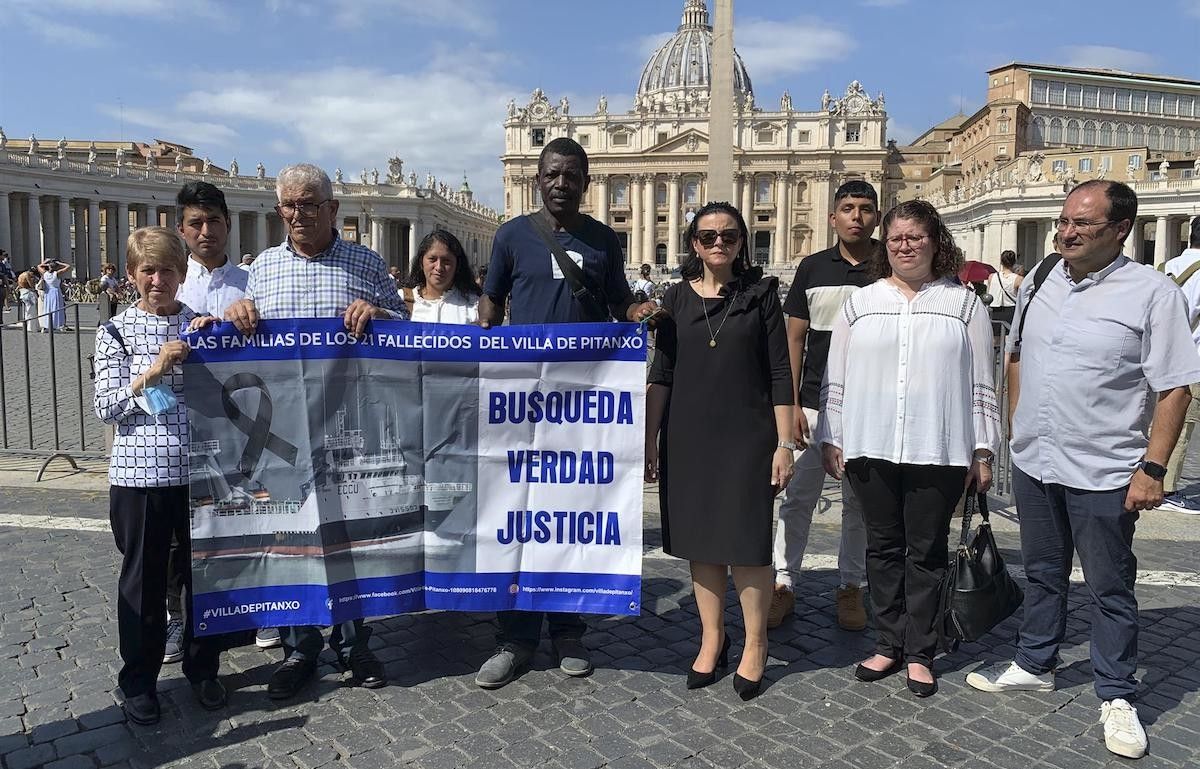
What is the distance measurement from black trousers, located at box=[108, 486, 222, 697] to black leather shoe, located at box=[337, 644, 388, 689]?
2.39 feet

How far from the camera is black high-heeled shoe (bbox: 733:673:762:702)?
3.48 m

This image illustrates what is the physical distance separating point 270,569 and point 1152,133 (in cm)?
9272

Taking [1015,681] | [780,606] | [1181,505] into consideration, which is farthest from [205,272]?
[1181,505]

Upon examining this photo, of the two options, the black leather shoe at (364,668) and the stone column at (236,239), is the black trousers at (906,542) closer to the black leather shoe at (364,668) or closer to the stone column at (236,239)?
the black leather shoe at (364,668)

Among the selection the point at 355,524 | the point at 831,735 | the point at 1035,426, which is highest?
the point at 1035,426

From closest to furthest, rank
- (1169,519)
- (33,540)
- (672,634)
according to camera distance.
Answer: (672,634), (33,540), (1169,519)

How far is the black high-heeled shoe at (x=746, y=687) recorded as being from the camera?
11.4 ft

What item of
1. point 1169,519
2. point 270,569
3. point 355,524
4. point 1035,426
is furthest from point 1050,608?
point 1169,519

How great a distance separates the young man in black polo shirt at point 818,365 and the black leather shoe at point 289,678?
2.07 metres

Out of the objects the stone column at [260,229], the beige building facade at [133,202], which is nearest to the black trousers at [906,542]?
the beige building facade at [133,202]

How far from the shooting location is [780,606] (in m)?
4.30

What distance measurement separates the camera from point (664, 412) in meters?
3.66

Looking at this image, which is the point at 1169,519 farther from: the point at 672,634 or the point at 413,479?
the point at 413,479

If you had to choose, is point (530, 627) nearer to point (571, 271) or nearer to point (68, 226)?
point (571, 271)
